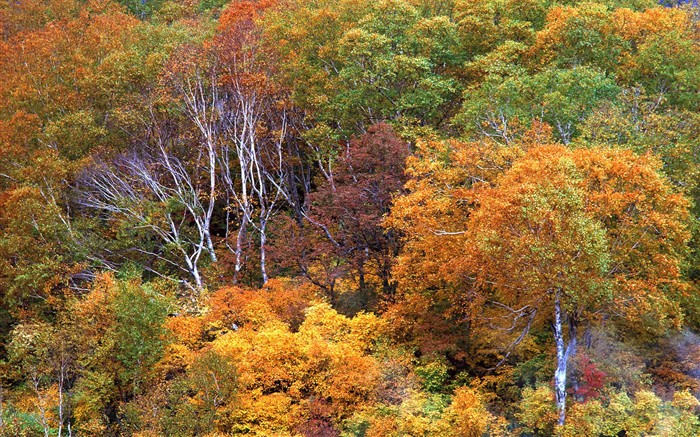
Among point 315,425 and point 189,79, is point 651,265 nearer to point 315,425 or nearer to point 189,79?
point 315,425

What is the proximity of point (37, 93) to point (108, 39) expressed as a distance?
6515 millimetres

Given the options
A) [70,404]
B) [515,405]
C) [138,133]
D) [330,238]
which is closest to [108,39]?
[138,133]

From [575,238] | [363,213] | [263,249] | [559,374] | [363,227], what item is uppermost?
[575,238]

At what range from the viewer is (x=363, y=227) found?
27.8m

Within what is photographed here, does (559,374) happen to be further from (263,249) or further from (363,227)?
(263,249)

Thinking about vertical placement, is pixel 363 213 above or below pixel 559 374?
above

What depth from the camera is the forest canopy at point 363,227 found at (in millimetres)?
21609

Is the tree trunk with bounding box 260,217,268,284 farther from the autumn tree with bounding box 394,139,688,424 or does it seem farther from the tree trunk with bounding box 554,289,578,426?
the tree trunk with bounding box 554,289,578,426

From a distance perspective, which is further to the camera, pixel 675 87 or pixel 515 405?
pixel 675 87

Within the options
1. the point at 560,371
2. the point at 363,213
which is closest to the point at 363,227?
the point at 363,213

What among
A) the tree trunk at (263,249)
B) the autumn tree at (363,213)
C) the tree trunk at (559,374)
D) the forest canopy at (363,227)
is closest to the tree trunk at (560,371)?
the tree trunk at (559,374)

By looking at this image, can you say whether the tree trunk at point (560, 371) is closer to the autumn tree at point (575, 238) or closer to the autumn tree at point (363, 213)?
the autumn tree at point (575, 238)

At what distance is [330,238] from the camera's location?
30328 mm

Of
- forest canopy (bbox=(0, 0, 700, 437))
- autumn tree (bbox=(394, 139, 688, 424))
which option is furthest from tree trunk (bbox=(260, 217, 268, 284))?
autumn tree (bbox=(394, 139, 688, 424))
